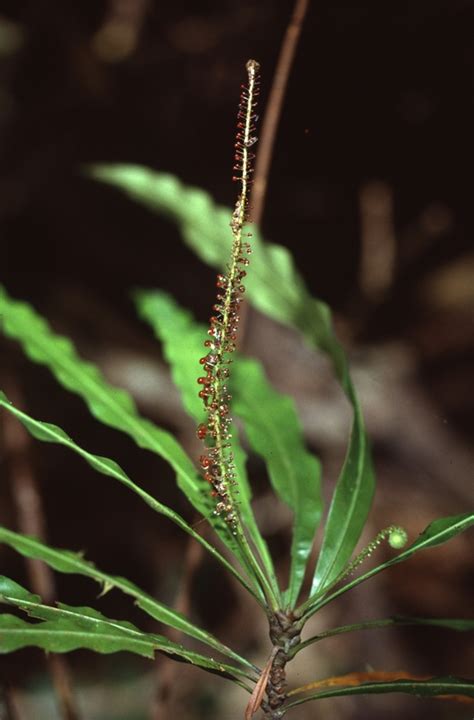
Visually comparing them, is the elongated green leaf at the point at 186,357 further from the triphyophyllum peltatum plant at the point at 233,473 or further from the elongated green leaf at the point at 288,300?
the elongated green leaf at the point at 288,300

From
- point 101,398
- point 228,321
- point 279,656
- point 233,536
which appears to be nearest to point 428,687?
point 279,656

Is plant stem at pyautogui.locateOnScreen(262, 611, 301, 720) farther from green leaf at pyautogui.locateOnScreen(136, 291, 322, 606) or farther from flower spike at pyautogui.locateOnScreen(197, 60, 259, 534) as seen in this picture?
flower spike at pyautogui.locateOnScreen(197, 60, 259, 534)

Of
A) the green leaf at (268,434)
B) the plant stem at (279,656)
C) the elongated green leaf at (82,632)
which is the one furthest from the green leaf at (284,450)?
the elongated green leaf at (82,632)

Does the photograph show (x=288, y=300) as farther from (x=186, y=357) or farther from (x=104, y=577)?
(x=104, y=577)

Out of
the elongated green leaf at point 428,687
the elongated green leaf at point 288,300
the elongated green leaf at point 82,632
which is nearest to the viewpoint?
the elongated green leaf at point 82,632

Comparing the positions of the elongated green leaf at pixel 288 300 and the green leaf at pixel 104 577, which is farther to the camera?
the elongated green leaf at pixel 288 300

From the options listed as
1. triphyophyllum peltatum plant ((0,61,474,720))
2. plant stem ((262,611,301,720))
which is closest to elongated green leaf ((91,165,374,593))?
triphyophyllum peltatum plant ((0,61,474,720))

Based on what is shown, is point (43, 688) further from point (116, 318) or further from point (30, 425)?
point (30, 425)
